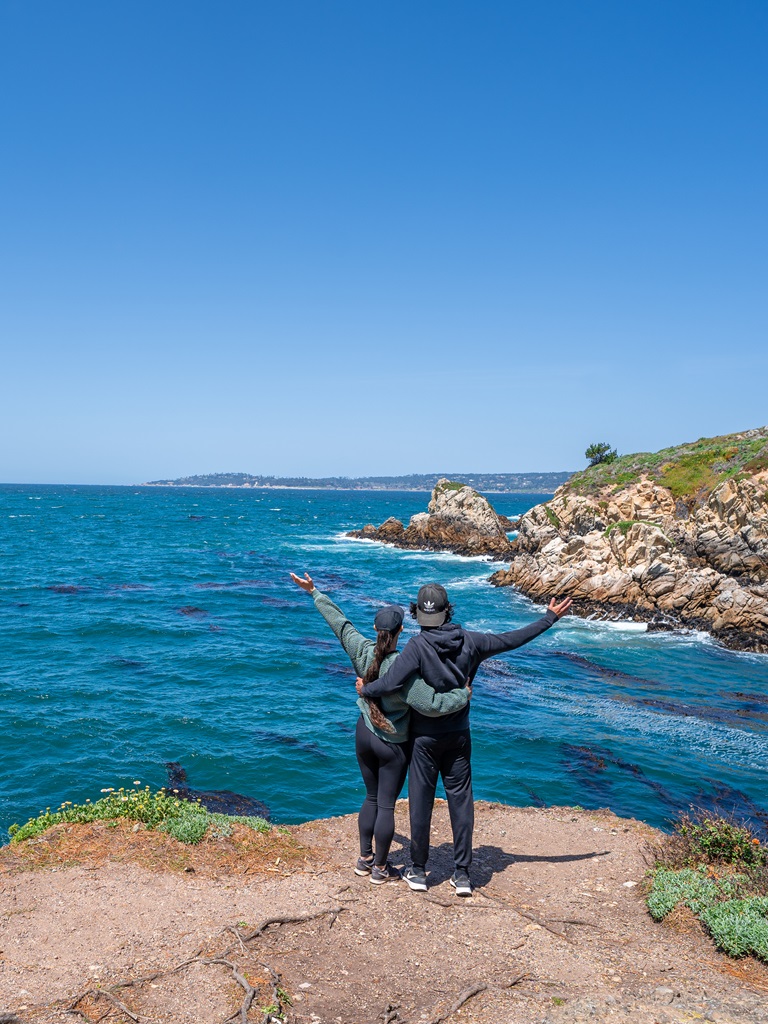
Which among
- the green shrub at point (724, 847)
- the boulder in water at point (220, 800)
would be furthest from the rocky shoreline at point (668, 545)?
the green shrub at point (724, 847)

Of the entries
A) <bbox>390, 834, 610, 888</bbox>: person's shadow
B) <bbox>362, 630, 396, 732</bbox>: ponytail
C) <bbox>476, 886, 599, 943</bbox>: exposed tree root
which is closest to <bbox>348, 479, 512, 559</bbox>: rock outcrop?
<bbox>390, 834, 610, 888</bbox>: person's shadow

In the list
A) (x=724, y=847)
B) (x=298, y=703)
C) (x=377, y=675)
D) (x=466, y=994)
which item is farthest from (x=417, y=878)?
(x=298, y=703)

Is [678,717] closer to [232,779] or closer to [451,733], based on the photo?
[232,779]

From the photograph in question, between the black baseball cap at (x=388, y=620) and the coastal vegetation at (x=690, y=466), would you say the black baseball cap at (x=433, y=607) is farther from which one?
the coastal vegetation at (x=690, y=466)

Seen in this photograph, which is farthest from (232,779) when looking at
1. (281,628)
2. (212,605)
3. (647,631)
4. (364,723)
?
(647,631)

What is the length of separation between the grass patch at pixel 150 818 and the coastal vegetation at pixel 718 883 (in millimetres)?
4893

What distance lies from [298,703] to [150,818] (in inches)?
490

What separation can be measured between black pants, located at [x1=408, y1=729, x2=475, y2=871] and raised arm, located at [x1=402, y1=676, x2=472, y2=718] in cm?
39

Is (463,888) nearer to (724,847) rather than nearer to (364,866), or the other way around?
(364,866)

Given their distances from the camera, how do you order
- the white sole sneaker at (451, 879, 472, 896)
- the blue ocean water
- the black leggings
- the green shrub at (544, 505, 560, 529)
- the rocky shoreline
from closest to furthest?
the black leggings < the white sole sneaker at (451, 879, 472, 896) < the blue ocean water < the rocky shoreline < the green shrub at (544, 505, 560, 529)

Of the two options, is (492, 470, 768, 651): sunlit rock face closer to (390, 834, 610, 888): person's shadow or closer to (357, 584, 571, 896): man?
(390, 834, 610, 888): person's shadow

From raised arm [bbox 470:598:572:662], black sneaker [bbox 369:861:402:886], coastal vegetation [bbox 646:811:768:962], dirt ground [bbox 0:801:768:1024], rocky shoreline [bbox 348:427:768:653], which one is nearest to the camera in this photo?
dirt ground [bbox 0:801:768:1024]

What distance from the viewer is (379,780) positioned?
704 centimetres

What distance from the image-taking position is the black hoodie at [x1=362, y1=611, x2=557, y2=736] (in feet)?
21.4
